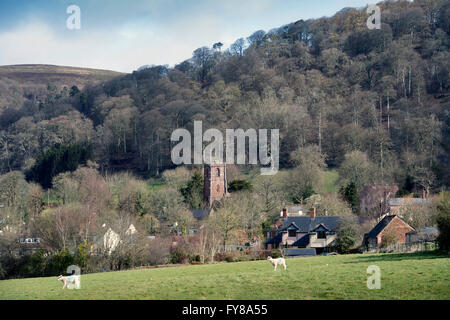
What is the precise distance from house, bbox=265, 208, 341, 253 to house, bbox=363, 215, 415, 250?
6.91 meters

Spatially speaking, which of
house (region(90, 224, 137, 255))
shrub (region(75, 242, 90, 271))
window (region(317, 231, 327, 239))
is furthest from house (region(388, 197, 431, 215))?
shrub (region(75, 242, 90, 271))

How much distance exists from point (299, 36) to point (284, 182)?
87733 millimetres

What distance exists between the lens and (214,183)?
73312 mm

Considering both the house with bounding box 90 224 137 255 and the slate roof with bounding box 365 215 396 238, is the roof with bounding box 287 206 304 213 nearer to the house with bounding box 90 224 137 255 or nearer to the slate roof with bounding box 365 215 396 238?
the slate roof with bounding box 365 215 396 238

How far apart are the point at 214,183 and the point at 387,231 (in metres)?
33.4

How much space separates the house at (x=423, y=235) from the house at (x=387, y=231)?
0.56m

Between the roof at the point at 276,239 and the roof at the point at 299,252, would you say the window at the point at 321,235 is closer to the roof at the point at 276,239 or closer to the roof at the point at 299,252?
the roof at the point at 276,239

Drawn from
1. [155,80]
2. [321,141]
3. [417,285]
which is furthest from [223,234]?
[155,80]

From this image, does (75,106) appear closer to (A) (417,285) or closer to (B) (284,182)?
(B) (284,182)

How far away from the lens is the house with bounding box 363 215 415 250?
4338cm

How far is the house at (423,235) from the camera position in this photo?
127ft

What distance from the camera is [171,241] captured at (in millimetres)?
49188

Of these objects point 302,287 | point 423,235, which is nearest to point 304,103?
point 423,235

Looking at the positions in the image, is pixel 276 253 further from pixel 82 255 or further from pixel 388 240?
pixel 82 255
